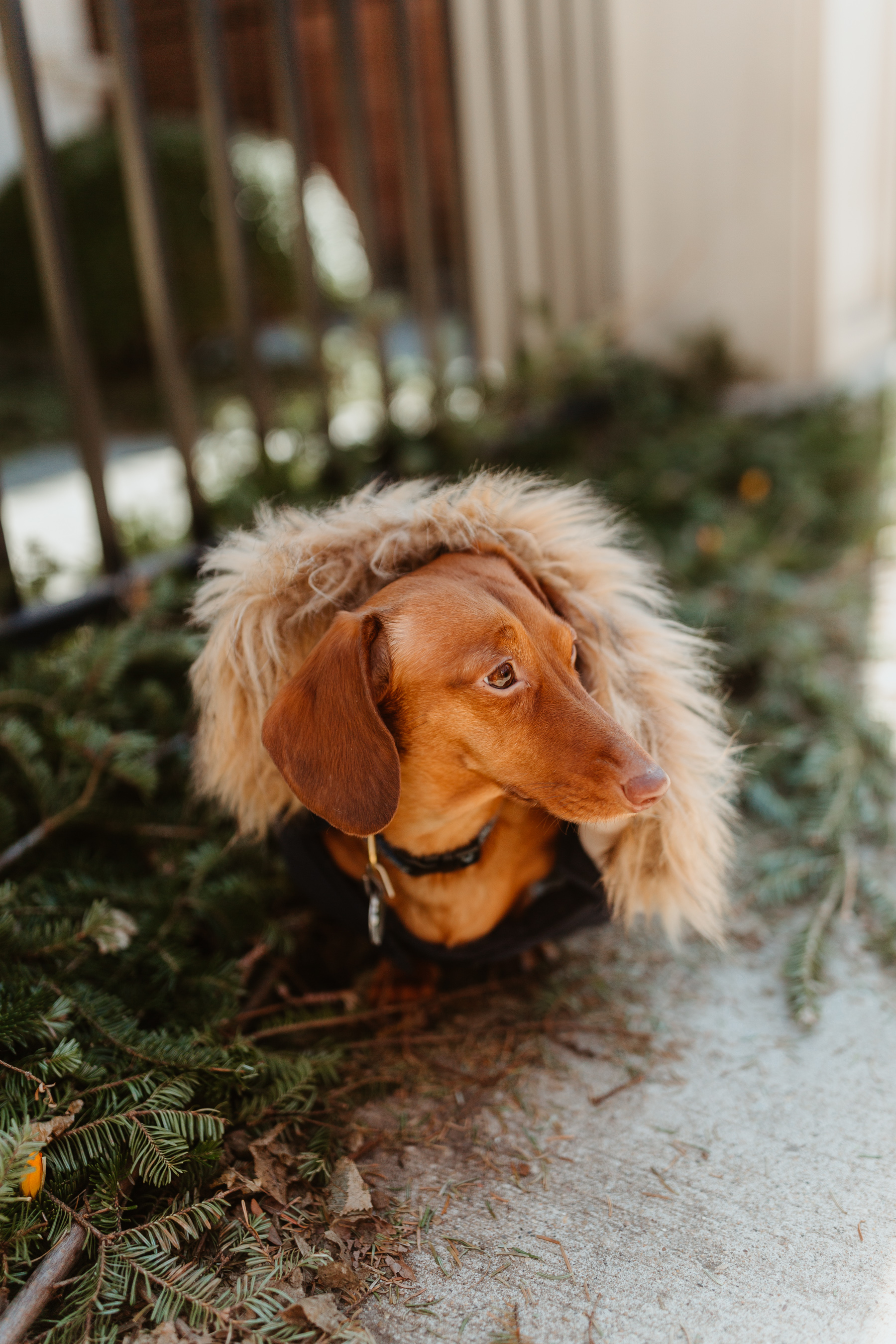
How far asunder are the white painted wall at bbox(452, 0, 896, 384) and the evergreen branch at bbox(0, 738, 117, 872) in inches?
108

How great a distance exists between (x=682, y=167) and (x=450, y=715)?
3951 mm

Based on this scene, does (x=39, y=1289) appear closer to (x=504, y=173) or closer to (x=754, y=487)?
(x=754, y=487)

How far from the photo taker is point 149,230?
271 centimetres

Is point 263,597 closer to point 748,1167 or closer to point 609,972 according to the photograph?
point 609,972

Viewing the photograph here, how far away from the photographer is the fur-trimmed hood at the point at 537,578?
1.53 meters

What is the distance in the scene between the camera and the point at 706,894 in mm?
1657

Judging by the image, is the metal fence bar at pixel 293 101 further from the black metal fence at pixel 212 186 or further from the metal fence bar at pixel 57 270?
the metal fence bar at pixel 57 270

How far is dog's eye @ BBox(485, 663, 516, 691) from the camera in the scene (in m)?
1.37

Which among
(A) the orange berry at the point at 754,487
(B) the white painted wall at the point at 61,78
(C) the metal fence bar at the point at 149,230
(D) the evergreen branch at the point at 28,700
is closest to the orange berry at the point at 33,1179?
(D) the evergreen branch at the point at 28,700

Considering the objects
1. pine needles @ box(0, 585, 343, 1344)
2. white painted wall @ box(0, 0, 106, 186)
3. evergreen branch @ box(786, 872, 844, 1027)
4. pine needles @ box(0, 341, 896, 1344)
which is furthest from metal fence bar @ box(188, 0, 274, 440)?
white painted wall @ box(0, 0, 106, 186)

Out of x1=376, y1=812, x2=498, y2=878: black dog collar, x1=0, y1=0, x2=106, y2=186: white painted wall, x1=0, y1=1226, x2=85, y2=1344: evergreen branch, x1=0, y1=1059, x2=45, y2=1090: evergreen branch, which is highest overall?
x1=0, y1=0, x2=106, y2=186: white painted wall

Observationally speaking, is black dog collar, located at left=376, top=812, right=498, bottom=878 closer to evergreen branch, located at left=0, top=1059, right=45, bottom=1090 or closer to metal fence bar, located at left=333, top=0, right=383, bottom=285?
evergreen branch, located at left=0, top=1059, right=45, bottom=1090

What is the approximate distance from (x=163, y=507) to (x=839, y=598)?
2.41 meters

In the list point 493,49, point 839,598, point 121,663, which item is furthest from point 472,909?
point 493,49
